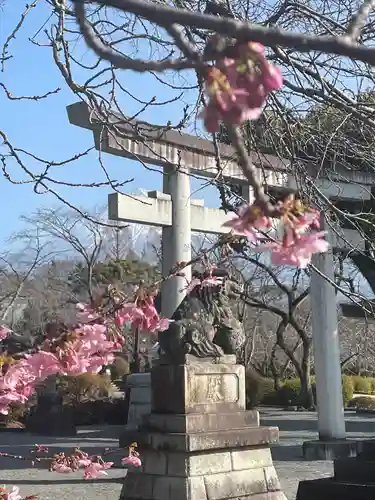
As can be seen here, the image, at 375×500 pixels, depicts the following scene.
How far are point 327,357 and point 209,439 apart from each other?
3908 mm

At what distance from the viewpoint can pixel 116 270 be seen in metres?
22.3

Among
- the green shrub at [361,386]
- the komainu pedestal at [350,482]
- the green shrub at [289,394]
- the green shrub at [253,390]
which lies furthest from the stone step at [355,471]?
the green shrub at [361,386]

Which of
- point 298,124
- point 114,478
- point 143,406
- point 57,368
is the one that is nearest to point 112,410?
point 143,406

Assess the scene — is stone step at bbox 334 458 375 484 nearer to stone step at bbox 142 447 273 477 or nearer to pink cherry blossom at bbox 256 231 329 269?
stone step at bbox 142 447 273 477

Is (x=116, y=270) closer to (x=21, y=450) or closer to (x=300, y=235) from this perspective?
(x=21, y=450)

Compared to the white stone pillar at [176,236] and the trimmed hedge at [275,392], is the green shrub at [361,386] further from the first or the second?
the white stone pillar at [176,236]

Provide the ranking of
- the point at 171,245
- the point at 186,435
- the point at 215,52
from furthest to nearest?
the point at 171,245
the point at 186,435
the point at 215,52

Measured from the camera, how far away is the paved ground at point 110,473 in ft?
24.9

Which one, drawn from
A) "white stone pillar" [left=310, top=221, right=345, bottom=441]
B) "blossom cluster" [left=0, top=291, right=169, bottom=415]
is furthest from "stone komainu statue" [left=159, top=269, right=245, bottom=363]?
"blossom cluster" [left=0, top=291, right=169, bottom=415]

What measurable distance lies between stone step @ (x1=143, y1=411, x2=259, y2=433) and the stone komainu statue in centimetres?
55

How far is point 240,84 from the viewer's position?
1.00 m

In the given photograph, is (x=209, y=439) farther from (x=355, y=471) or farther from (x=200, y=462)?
(x=355, y=471)

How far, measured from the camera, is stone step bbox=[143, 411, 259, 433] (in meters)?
5.71

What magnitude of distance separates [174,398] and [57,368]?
380cm
